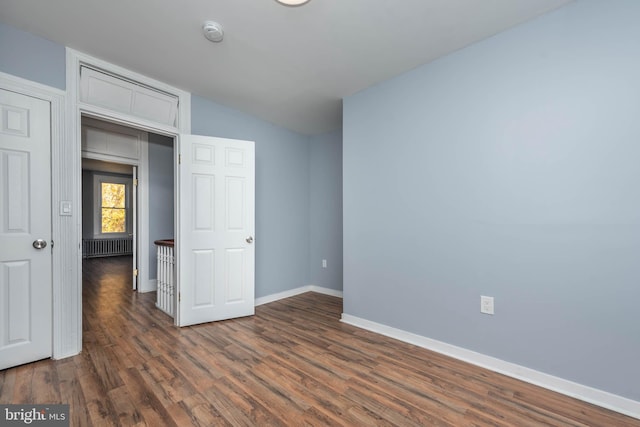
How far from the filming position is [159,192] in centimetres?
430

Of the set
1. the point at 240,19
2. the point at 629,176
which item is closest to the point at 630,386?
the point at 629,176

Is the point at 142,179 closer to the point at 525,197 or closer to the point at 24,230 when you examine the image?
the point at 24,230

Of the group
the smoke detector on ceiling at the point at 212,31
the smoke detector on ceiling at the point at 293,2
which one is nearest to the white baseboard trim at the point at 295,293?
the smoke detector on ceiling at the point at 212,31

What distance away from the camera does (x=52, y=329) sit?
2062 mm

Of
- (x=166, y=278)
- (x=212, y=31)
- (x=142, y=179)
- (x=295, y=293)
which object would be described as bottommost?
(x=295, y=293)

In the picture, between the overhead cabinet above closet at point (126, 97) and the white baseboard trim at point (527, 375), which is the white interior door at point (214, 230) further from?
the white baseboard trim at point (527, 375)

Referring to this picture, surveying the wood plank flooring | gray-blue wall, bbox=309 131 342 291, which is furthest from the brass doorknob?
gray-blue wall, bbox=309 131 342 291

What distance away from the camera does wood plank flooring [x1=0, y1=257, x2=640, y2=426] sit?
4.87ft

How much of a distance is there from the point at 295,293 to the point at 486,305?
2.69 metres

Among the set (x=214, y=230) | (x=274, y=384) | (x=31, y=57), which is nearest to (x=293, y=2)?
(x=31, y=57)

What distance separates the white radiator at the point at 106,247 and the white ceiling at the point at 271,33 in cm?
719

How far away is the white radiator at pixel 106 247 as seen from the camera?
24.4 ft

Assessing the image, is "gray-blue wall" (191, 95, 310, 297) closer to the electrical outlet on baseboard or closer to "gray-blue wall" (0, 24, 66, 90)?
"gray-blue wall" (0, 24, 66, 90)

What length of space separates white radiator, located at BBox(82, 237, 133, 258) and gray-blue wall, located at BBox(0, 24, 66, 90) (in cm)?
714
